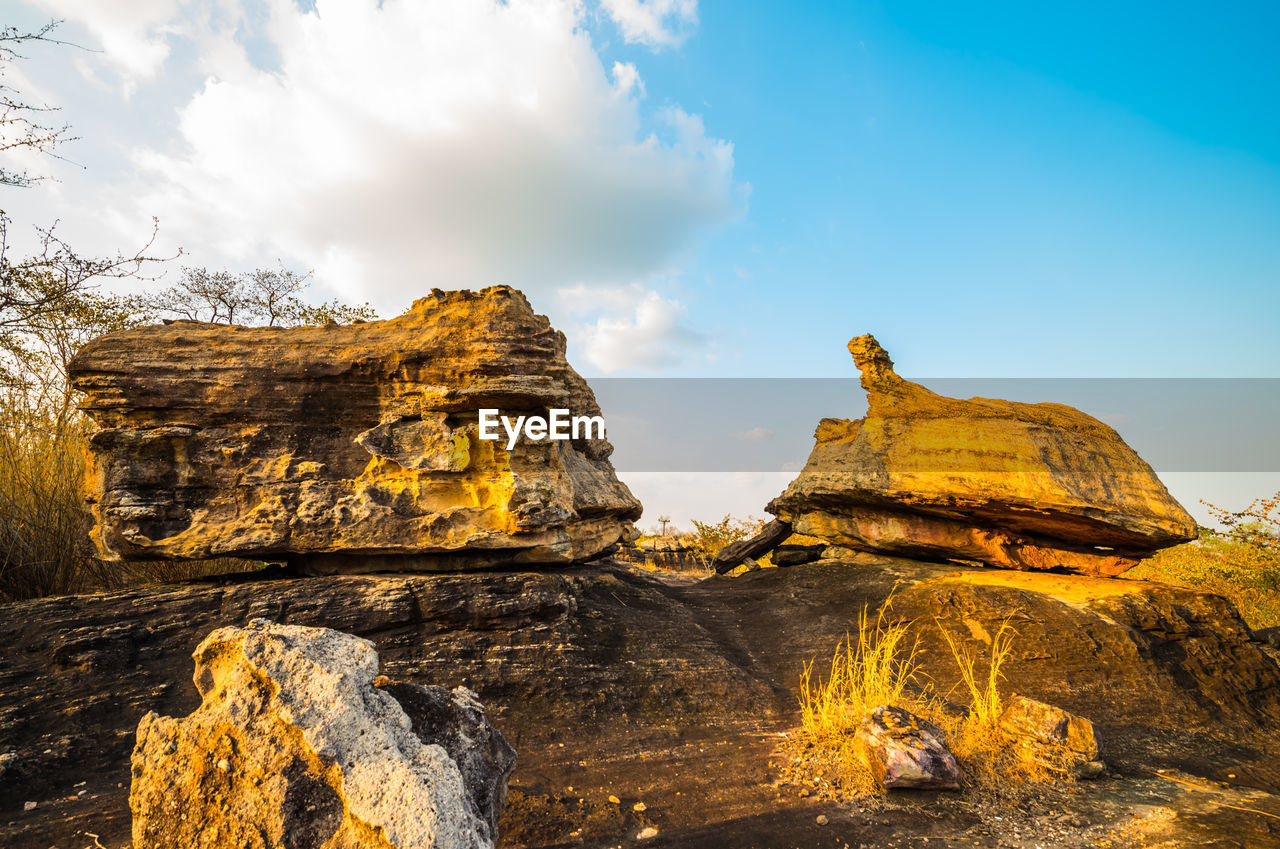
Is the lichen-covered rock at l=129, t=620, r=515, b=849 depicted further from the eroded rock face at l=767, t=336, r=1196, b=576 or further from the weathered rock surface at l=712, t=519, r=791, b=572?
the weathered rock surface at l=712, t=519, r=791, b=572

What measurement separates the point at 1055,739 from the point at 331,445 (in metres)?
9.18

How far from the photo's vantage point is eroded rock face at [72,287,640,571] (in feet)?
24.6

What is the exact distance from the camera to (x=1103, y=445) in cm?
1036

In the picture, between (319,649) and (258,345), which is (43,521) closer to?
(258,345)

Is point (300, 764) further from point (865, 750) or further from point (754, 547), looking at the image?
point (754, 547)

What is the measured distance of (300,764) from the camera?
2777 millimetres

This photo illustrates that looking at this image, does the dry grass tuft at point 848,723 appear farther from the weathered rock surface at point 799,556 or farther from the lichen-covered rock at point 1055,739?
the weathered rock surface at point 799,556

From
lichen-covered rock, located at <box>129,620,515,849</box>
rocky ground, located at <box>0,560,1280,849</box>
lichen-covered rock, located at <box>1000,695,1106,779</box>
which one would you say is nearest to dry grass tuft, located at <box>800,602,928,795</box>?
rocky ground, located at <box>0,560,1280,849</box>

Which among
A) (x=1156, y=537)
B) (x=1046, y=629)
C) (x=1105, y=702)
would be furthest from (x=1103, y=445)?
(x=1105, y=702)

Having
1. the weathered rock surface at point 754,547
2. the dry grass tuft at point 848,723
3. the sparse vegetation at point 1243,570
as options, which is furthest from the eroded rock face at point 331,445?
the sparse vegetation at point 1243,570

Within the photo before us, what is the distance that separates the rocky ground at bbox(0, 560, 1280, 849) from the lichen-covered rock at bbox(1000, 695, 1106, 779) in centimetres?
20

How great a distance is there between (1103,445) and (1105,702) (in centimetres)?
516

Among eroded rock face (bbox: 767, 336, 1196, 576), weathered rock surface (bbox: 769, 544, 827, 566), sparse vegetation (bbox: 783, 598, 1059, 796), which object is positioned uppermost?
eroded rock face (bbox: 767, 336, 1196, 576)

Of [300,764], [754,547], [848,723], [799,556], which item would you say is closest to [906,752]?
[848,723]
